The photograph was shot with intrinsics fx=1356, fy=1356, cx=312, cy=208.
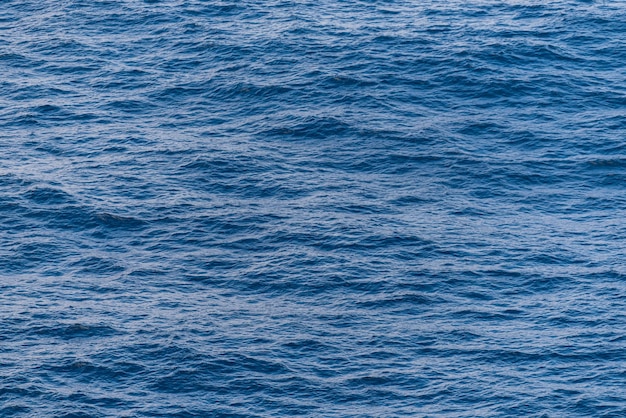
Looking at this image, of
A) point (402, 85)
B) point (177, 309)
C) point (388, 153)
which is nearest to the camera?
point (177, 309)

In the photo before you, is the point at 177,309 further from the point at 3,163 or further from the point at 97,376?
the point at 3,163

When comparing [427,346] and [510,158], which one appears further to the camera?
[510,158]

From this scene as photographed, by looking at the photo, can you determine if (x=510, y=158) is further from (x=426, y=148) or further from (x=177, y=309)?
(x=177, y=309)

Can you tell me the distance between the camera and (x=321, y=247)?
167 metres

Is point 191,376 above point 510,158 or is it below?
below

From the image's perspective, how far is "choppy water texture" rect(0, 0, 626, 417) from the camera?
143500 mm

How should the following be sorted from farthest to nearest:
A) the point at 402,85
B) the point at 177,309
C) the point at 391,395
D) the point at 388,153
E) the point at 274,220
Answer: the point at 402,85 < the point at 388,153 < the point at 274,220 < the point at 177,309 < the point at 391,395

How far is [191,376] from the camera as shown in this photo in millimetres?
144250

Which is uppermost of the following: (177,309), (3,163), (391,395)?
(3,163)

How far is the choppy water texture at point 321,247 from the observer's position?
144m

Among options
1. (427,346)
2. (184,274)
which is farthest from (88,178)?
(427,346)

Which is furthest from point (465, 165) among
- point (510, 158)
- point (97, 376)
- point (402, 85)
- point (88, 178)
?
point (97, 376)

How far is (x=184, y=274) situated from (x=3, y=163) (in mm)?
37147

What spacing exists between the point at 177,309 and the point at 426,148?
46478 millimetres
